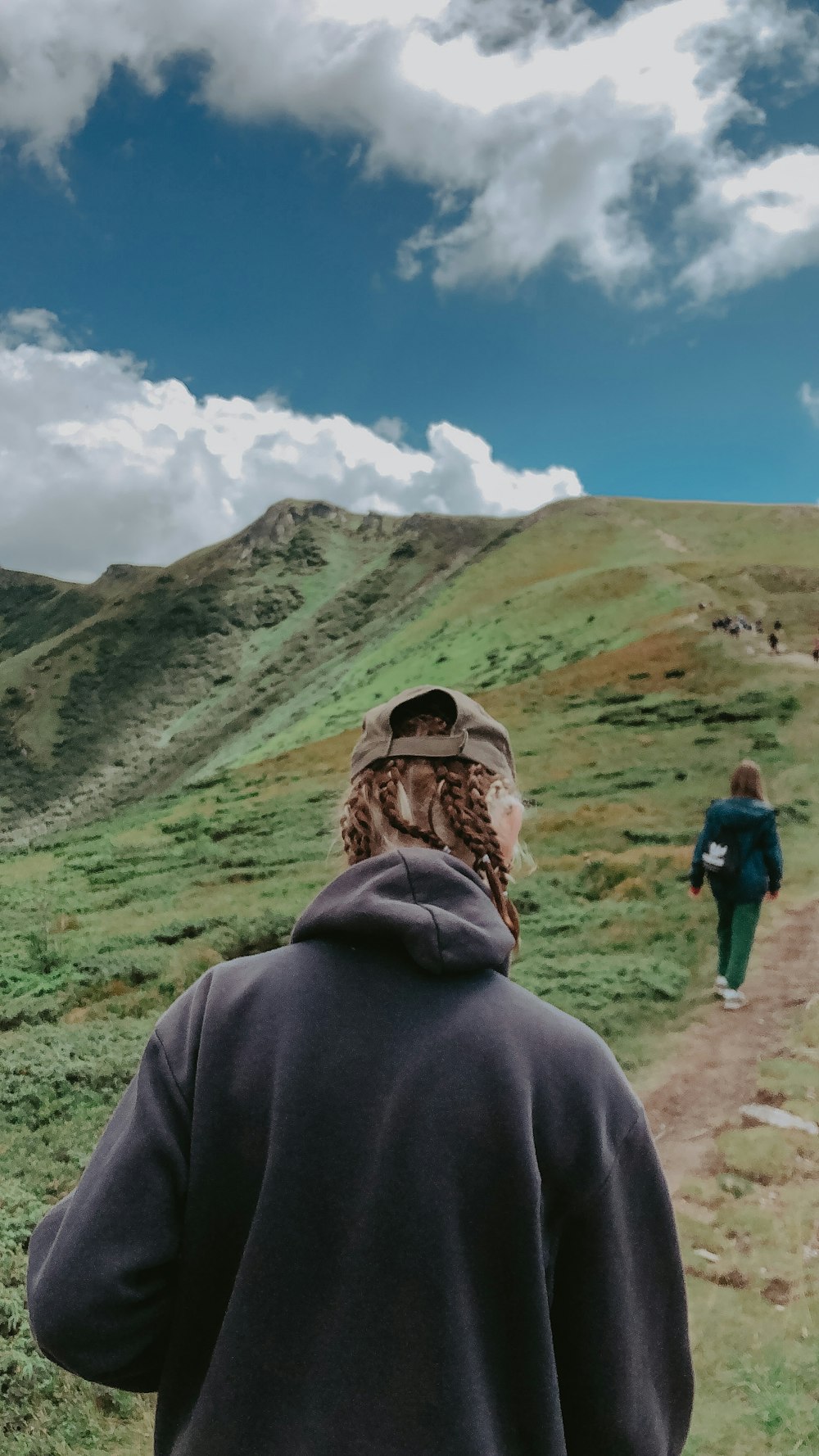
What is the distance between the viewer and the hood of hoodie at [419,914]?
176 centimetres

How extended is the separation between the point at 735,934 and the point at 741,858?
2.79ft

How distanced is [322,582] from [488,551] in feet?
60.9

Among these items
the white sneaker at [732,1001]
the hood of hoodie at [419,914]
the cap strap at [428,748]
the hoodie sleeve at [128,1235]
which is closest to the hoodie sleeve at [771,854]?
the white sneaker at [732,1001]

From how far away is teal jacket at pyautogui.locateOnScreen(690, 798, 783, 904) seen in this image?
9258 millimetres

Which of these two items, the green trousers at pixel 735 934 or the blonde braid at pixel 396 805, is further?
the green trousers at pixel 735 934

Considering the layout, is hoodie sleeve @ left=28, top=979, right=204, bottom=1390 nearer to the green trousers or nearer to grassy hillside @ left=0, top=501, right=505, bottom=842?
the green trousers

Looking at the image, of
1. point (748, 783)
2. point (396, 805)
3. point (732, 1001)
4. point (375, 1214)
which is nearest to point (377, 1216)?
point (375, 1214)

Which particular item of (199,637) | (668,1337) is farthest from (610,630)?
(199,637)

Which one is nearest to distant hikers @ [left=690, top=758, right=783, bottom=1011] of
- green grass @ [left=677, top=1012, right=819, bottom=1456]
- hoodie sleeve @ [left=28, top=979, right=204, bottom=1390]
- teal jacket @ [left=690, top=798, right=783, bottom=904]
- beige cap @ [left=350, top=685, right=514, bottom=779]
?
teal jacket @ [left=690, top=798, right=783, bottom=904]

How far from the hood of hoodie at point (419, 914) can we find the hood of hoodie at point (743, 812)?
7931 mm

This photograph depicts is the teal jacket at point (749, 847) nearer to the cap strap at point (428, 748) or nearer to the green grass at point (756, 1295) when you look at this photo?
the green grass at point (756, 1295)

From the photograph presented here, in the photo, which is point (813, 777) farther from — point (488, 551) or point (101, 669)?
point (101, 669)

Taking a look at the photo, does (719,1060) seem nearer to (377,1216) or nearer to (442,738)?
(442,738)

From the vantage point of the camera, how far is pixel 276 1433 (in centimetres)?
169
